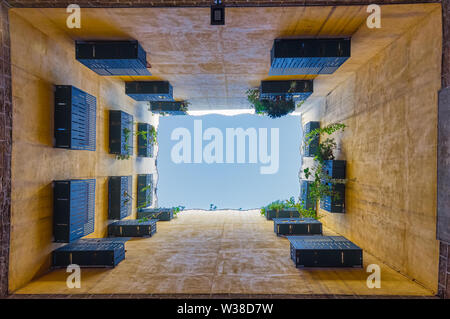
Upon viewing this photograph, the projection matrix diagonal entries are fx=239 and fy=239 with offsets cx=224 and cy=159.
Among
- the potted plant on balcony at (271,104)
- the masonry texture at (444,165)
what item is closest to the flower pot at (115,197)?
the potted plant on balcony at (271,104)

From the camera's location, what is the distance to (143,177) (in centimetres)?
1095

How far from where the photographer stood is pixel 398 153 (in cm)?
551

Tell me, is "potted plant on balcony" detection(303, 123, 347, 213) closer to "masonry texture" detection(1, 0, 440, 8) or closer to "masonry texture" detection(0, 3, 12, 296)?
"masonry texture" detection(1, 0, 440, 8)

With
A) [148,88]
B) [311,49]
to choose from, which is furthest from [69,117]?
[311,49]

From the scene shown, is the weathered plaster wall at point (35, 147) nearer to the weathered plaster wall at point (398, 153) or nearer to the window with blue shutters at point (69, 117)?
the window with blue shutters at point (69, 117)

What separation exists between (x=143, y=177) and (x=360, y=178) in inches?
342

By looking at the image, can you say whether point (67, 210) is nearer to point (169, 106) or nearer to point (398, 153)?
point (169, 106)

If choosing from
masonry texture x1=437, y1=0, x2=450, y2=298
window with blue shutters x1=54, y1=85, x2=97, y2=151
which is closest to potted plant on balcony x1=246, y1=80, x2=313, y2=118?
masonry texture x1=437, y1=0, x2=450, y2=298

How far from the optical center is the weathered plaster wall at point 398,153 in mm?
4562

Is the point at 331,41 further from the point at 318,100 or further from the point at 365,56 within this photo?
the point at 318,100

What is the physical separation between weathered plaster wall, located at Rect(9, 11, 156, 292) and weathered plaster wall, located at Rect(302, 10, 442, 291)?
7.79 m

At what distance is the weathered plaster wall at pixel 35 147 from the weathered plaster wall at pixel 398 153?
779 centimetres

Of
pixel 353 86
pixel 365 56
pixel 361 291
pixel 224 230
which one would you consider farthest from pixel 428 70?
pixel 224 230

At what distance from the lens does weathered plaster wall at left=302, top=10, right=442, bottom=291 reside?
4.56 m
